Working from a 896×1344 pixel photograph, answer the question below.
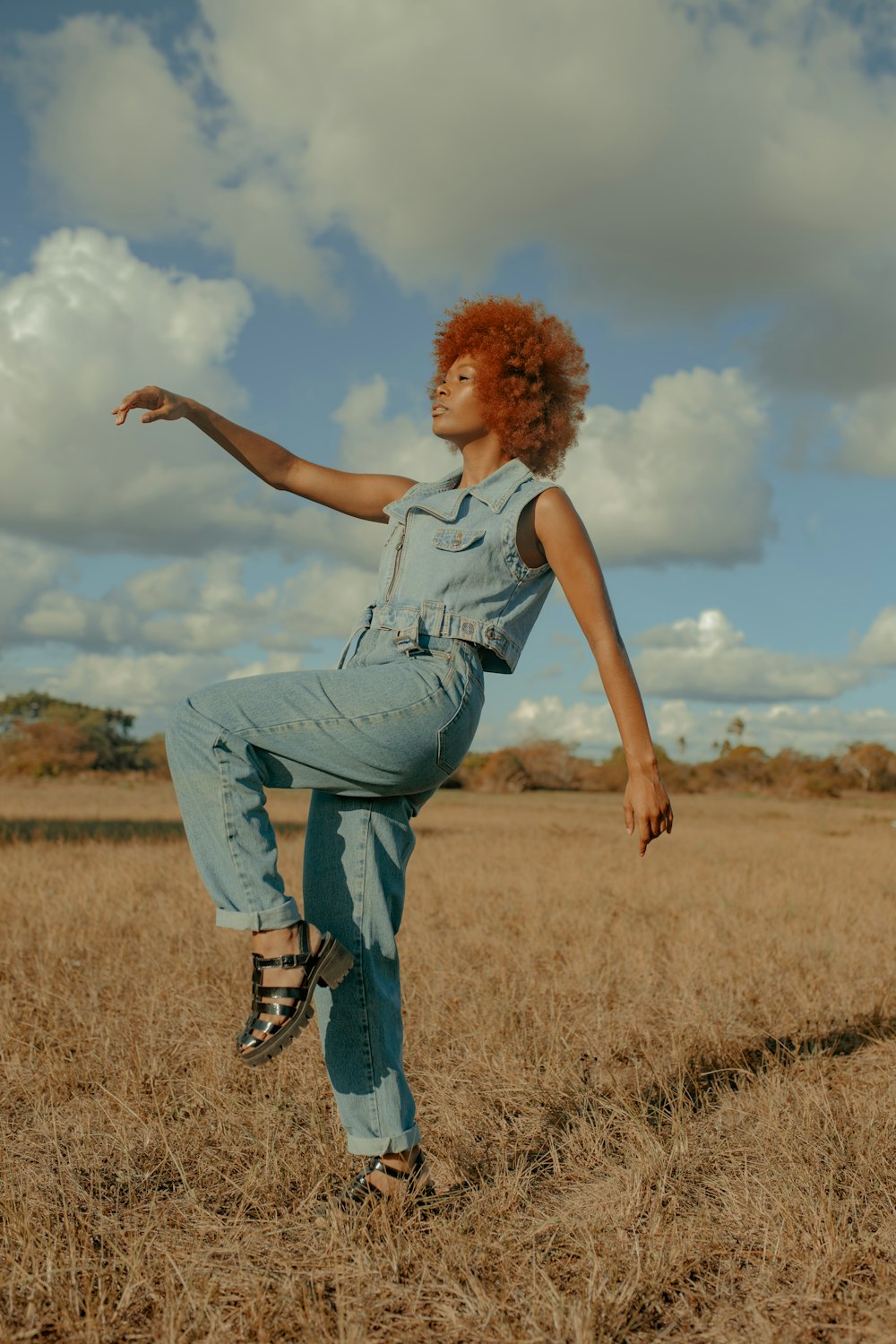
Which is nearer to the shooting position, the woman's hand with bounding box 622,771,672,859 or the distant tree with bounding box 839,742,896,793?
the woman's hand with bounding box 622,771,672,859

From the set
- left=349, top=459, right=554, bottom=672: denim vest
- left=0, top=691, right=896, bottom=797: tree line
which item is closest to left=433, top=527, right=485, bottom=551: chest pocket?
left=349, top=459, right=554, bottom=672: denim vest

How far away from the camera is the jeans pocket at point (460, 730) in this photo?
2.78 m

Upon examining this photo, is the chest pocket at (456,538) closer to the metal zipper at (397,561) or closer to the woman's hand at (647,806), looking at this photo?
the metal zipper at (397,561)

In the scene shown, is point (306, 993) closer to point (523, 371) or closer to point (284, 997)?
point (284, 997)

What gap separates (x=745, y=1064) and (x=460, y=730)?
9.17 ft

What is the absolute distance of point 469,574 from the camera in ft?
9.68

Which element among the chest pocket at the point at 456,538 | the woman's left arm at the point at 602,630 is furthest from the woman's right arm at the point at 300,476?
the woman's left arm at the point at 602,630

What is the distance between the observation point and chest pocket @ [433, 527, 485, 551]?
2951mm

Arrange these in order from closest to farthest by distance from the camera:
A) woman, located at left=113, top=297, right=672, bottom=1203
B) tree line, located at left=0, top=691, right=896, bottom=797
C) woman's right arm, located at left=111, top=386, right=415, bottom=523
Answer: woman, located at left=113, top=297, right=672, bottom=1203, woman's right arm, located at left=111, top=386, right=415, bottom=523, tree line, located at left=0, top=691, right=896, bottom=797

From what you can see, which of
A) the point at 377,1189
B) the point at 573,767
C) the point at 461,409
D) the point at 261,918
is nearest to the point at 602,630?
the point at 461,409

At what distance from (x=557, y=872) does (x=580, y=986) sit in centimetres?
578

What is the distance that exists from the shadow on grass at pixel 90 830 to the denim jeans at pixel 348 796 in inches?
498

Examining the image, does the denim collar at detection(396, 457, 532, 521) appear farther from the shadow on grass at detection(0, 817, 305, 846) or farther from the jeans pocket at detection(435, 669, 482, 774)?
the shadow on grass at detection(0, 817, 305, 846)

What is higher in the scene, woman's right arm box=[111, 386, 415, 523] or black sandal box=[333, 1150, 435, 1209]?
woman's right arm box=[111, 386, 415, 523]
